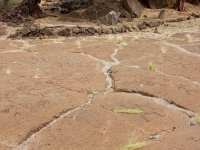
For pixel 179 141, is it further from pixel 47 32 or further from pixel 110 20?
pixel 110 20

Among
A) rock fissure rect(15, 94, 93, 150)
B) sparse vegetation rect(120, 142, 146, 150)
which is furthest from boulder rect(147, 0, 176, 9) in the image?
sparse vegetation rect(120, 142, 146, 150)

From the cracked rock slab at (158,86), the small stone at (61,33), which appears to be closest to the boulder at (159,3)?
the small stone at (61,33)

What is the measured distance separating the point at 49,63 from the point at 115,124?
1843mm

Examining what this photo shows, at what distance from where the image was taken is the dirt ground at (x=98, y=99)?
2182 mm

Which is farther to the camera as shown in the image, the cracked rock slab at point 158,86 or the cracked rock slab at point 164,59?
the cracked rock slab at point 164,59

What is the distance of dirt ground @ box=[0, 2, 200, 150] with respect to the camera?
2182 millimetres

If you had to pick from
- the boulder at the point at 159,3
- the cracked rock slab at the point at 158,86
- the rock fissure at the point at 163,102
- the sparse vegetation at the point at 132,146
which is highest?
the sparse vegetation at the point at 132,146

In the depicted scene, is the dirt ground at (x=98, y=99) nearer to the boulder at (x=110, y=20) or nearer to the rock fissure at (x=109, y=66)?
the rock fissure at (x=109, y=66)

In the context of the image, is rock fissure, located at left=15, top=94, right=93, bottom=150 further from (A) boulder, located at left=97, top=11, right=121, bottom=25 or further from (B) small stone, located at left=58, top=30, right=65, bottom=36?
(A) boulder, located at left=97, top=11, right=121, bottom=25

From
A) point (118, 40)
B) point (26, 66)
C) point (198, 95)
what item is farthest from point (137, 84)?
point (118, 40)

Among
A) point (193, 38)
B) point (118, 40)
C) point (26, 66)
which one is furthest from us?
point (193, 38)

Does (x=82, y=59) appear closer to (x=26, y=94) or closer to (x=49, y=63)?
(x=49, y=63)

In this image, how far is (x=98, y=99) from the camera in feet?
9.29

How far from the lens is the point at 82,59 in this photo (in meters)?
4.22
